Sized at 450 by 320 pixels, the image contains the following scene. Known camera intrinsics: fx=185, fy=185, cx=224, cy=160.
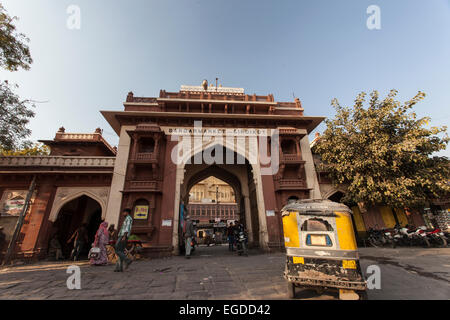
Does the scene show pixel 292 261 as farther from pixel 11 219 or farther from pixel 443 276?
pixel 11 219

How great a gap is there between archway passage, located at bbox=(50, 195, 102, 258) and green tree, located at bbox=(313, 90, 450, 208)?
1787 centimetres

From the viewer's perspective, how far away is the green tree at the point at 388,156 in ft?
33.7

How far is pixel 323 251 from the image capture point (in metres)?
3.27

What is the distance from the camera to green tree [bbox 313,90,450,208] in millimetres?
10266

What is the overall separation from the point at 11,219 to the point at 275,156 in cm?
1648

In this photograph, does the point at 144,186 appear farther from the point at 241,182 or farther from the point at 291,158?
the point at 291,158

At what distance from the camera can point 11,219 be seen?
10703mm

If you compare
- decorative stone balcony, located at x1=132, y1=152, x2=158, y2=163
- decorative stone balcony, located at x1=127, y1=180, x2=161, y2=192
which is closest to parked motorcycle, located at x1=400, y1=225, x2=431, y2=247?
decorative stone balcony, located at x1=127, y1=180, x2=161, y2=192

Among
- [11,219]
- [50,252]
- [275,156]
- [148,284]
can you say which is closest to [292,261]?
[148,284]

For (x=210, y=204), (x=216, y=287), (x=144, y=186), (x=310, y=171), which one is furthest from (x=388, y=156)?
(x=210, y=204)

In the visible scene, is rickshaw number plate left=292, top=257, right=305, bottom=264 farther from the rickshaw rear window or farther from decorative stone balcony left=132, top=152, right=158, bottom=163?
decorative stone balcony left=132, top=152, right=158, bottom=163

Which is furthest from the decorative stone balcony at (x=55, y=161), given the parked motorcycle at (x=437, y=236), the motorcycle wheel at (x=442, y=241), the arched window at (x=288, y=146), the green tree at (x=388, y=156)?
the motorcycle wheel at (x=442, y=241)

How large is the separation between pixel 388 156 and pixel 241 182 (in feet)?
31.5
